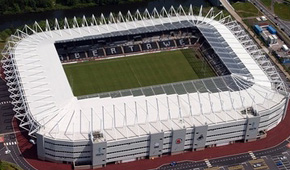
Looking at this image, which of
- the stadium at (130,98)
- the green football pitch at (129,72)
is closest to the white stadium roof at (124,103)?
the stadium at (130,98)

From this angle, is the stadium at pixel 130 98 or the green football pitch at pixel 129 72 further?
the green football pitch at pixel 129 72

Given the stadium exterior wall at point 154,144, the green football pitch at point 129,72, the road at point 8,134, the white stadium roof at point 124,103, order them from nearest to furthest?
the stadium exterior wall at point 154,144 < the white stadium roof at point 124,103 < the road at point 8,134 < the green football pitch at point 129,72

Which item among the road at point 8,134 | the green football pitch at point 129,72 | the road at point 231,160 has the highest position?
the green football pitch at point 129,72

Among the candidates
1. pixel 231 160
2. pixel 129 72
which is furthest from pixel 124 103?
pixel 231 160

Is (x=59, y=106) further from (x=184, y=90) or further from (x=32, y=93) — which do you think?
(x=184, y=90)

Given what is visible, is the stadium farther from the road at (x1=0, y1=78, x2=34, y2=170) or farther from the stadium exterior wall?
the road at (x1=0, y1=78, x2=34, y2=170)

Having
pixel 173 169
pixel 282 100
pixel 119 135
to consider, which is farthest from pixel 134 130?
pixel 282 100

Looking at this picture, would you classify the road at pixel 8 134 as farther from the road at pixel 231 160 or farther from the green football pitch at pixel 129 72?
the road at pixel 231 160
